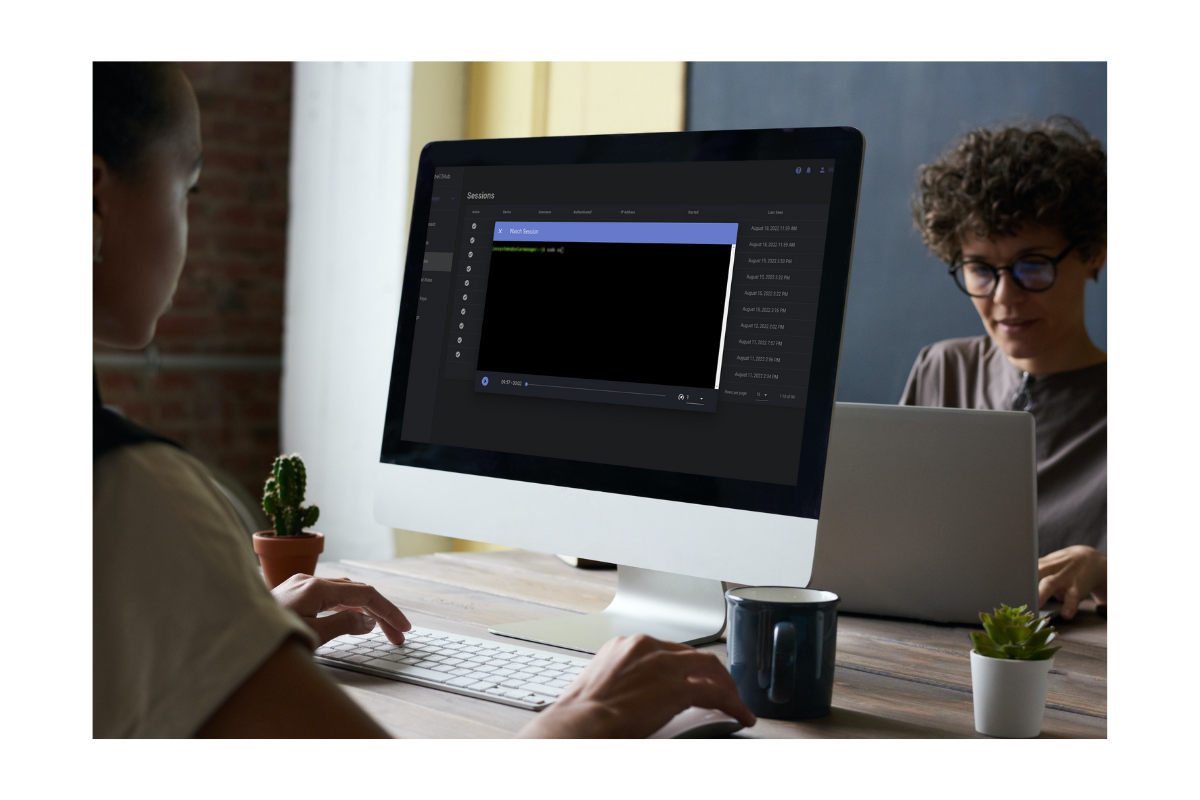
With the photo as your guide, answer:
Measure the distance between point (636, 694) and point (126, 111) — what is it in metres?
0.53

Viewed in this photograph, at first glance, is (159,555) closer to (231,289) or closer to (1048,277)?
(1048,277)

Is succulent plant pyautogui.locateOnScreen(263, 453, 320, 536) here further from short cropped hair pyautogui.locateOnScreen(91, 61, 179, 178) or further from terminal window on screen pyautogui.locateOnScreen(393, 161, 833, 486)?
short cropped hair pyautogui.locateOnScreen(91, 61, 179, 178)

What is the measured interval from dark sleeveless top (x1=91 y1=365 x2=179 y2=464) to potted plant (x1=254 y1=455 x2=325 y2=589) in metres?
0.66

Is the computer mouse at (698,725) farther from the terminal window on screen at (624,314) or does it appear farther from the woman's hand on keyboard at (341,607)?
the woman's hand on keyboard at (341,607)

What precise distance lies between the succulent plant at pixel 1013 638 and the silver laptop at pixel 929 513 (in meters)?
0.33

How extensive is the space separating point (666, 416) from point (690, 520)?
107mm

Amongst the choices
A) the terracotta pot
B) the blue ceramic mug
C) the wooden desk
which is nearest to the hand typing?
the wooden desk

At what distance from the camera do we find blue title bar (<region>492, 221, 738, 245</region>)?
0.99 metres

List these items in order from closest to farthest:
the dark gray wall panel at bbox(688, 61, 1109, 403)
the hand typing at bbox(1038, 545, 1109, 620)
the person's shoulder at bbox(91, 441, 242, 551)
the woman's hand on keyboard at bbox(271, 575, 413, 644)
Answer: the person's shoulder at bbox(91, 441, 242, 551) < the woman's hand on keyboard at bbox(271, 575, 413, 644) < the hand typing at bbox(1038, 545, 1109, 620) < the dark gray wall panel at bbox(688, 61, 1109, 403)

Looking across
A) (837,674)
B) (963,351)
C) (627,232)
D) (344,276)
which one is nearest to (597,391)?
(627,232)

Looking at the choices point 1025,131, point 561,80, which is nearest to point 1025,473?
point 1025,131

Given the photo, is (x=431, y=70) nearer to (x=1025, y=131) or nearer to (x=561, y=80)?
(x=561, y=80)

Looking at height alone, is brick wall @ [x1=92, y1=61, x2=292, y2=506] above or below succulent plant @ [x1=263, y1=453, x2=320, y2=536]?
above

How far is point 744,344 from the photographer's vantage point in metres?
0.96
